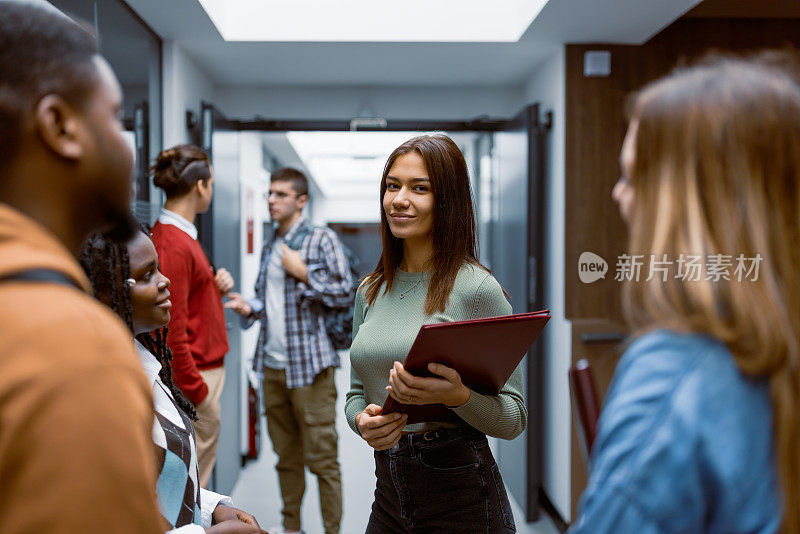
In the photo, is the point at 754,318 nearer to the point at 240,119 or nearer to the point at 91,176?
the point at 91,176

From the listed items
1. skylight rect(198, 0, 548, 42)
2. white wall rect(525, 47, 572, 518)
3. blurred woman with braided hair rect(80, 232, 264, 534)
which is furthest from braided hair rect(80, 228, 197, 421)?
white wall rect(525, 47, 572, 518)

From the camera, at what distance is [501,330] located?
41.6 inches

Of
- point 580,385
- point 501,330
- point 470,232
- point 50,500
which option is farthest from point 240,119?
point 50,500

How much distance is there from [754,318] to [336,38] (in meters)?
2.67

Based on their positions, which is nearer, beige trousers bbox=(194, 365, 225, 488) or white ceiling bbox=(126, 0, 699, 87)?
beige trousers bbox=(194, 365, 225, 488)

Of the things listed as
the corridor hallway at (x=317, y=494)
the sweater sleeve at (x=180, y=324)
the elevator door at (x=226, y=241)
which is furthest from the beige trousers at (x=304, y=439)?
the sweater sleeve at (x=180, y=324)

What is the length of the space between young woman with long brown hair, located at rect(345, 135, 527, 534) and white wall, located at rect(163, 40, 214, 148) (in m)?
1.76

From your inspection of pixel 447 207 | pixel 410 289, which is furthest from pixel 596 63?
pixel 410 289

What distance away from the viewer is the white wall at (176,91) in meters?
2.81

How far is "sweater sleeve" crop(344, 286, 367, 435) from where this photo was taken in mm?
1380

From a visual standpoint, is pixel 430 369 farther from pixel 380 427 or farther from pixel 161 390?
pixel 161 390

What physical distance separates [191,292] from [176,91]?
1.16 metres

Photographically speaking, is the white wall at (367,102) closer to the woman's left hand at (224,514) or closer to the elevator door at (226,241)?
the elevator door at (226,241)

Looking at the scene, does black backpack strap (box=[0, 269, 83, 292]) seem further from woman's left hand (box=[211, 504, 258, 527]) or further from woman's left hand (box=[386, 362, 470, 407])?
woman's left hand (box=[211, 504, 258, 527])
